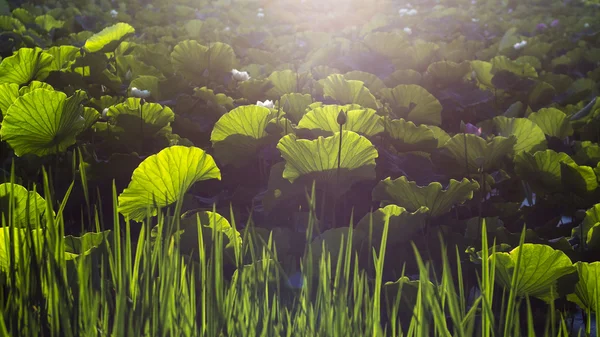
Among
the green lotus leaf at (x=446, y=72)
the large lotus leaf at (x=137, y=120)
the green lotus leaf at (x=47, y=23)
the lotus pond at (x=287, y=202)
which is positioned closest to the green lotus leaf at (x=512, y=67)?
the lotus pond at (x=287, y=202)

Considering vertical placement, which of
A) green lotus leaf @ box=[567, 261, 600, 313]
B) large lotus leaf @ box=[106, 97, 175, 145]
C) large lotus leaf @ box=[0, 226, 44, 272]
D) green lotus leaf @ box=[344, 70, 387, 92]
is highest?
green lotus leaf @ box=[344, 70, 387, 92]

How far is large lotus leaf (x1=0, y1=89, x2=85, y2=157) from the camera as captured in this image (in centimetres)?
134

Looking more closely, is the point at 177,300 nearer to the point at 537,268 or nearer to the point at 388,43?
the point at 537,268

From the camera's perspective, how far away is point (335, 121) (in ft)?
4.80

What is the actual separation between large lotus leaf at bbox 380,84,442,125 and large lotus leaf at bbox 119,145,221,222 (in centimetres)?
81

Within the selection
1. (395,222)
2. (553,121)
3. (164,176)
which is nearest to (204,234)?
(164,176)

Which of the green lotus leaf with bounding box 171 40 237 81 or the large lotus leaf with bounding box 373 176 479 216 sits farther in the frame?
the green lotus leaf with bounding box 171 40 237 81

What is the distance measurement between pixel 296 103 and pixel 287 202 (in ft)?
1.38

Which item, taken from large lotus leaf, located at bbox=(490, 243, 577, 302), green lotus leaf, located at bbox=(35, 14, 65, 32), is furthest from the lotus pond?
green lotus leaf, located at bbox=(35, 14, 65, 32)

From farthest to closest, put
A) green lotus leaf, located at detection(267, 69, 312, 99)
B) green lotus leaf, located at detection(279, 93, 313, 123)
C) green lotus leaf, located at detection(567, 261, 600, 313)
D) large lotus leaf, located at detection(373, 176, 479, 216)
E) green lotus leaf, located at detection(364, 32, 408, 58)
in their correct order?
green lotus leaf, located at detection(364, 32, 408, 58), green lotus leaf, located at detection(267, 69, 312, 99), green lotus leaf, located at detection(279, 93, 313, 123), large lotus leaf, located at detection(373, 176, 479, 216), green lotus leaf, located at detection(567, 261, 600, 313)

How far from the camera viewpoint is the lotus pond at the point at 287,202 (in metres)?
0.94

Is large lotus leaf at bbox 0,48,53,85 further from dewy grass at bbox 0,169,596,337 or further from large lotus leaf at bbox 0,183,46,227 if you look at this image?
dewy grass at bbox 0,169,596,337

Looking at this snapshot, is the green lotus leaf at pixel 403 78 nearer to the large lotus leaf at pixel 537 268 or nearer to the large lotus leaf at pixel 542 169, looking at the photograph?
the large lotus leaf at pixel 542 169

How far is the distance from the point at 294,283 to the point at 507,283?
387 mm
